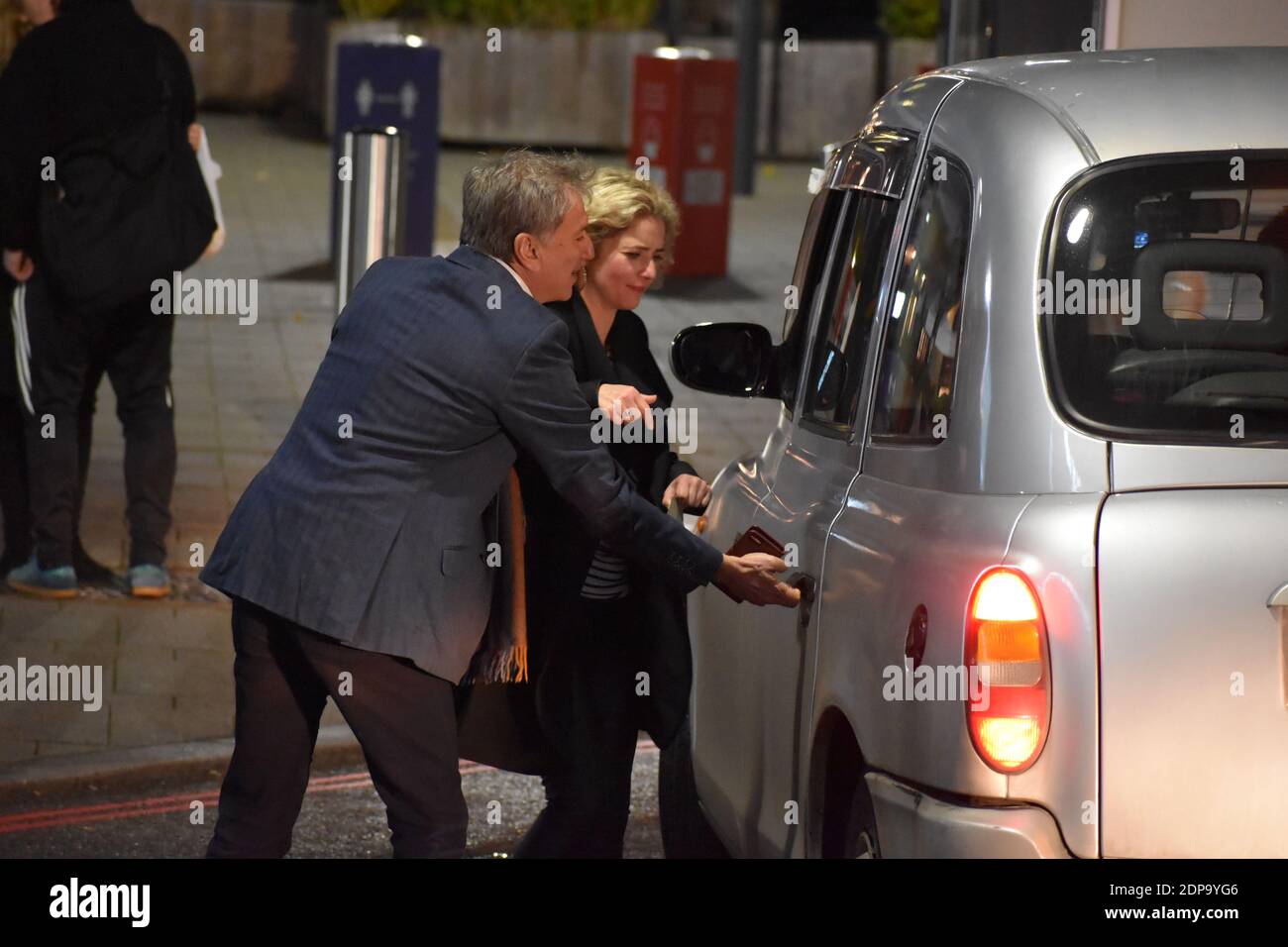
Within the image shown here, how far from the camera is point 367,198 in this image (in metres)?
9.21

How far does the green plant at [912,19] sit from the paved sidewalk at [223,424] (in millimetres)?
3169

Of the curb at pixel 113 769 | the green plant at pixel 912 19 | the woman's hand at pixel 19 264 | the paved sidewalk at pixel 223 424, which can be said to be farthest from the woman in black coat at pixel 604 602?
the green plant at pixel 912 19

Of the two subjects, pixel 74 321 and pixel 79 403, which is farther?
pixel 79 403

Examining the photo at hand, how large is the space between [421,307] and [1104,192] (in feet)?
4.00

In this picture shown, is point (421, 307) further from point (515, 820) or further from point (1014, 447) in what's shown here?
point (515, 820)

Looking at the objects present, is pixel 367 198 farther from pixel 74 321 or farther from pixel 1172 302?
pixel 1172 302

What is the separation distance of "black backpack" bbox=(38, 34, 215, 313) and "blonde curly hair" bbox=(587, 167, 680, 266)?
9.51 feet

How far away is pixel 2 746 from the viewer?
586 centimetres

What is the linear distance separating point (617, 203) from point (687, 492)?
2.10 feet

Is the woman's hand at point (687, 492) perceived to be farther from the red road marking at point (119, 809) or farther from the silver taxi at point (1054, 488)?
the red road marking at point (119, 809)

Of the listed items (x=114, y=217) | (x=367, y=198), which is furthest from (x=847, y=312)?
(x=367, y=198)

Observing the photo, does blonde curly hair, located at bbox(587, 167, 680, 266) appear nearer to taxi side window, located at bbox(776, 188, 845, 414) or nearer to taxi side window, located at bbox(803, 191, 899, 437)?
taxi side window, located at bbox(776, 188, 845, 414)
